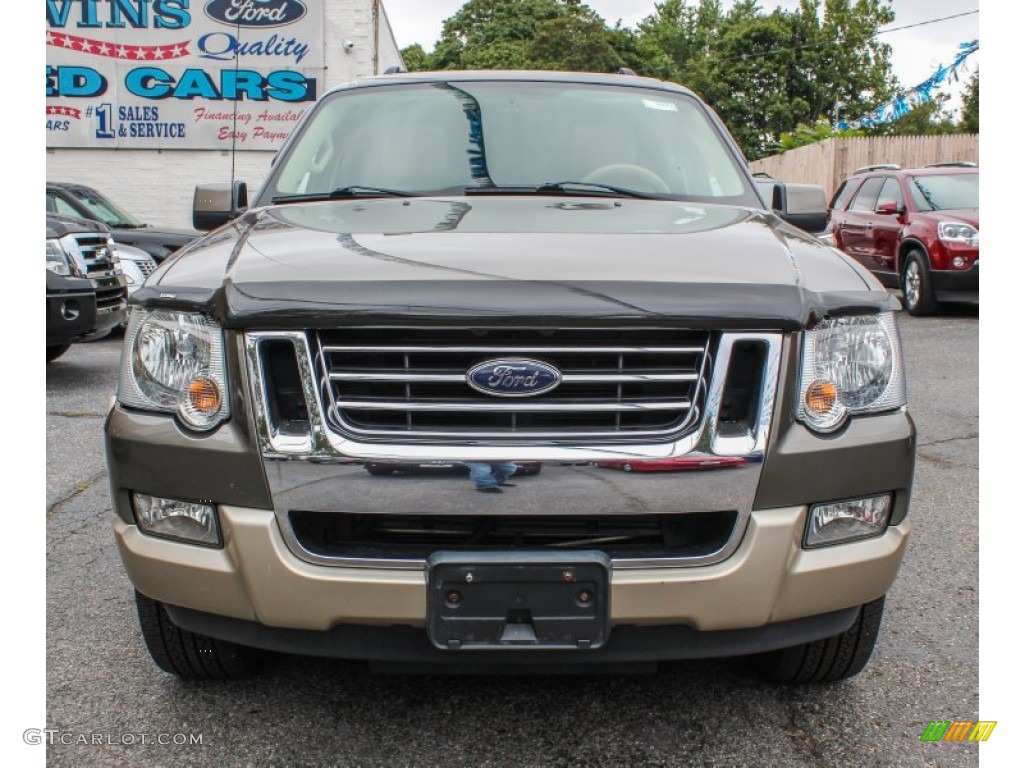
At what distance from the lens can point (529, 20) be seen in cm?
5803

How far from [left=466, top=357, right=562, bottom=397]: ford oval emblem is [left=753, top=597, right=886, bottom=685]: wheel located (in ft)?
3.44

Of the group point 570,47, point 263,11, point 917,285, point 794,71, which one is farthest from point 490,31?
point 917,285

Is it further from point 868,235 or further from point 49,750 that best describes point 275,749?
point 868,235

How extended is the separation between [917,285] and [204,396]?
10.8 metres

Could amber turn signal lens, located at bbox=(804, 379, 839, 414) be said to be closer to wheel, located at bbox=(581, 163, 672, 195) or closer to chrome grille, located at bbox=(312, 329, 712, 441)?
chrome grille, located at bbox=(312, 329, 712, 441)

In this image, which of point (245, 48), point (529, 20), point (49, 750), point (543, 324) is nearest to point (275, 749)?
point (49, 750)

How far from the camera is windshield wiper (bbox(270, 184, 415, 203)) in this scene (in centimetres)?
344

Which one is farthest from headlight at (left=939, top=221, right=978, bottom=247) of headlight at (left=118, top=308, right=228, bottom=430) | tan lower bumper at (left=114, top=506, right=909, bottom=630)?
headlight at (left=118, top=308, right=228, bottom=430)

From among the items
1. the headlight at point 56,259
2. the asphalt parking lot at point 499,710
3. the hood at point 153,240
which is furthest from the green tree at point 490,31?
the asphalt parking lot at point 499,710

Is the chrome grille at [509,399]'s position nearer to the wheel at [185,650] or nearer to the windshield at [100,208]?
the wheel at [185,650]

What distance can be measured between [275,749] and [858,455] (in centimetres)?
156

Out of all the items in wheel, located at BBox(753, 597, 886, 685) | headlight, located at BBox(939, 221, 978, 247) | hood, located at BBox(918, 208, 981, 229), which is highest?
hood, located at BBox(918, 208, 981, 229)

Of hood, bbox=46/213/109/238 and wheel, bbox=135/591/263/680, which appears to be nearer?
wheel, bbox=135/591/263/680

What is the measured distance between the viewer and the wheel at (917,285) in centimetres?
1145
